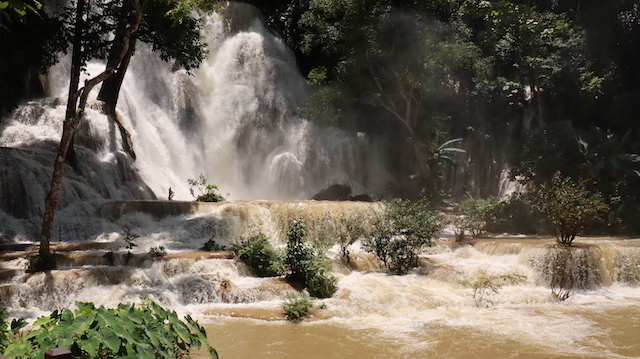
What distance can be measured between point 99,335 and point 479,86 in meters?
20.5

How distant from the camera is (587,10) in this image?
20125mm

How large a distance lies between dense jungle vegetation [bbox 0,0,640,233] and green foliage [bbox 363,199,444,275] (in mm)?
6659

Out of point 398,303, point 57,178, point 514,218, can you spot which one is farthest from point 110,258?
point 514,218

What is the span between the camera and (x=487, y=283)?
31.9 ft

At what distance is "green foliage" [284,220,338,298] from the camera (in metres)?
9.34

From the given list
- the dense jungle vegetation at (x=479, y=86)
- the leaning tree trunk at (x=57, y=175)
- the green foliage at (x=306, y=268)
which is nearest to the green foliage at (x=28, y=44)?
the dense jungle vegetation at (x=479, y=86)

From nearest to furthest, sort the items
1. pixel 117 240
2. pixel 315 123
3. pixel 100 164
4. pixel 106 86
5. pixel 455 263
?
pixel 455 263 → pixel 117 240 → pixel 100 164 → pixel 106 86 → pixel 315 123

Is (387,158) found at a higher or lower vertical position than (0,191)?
higher

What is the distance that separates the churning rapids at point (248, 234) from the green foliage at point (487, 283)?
4.3 inches

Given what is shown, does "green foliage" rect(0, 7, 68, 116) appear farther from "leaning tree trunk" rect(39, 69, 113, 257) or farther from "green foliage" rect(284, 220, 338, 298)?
"green foliage" rect(284, 220, 338, 298)

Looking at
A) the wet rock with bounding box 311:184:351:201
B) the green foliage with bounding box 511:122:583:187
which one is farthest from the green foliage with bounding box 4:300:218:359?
the wet rock with bounding box 311:184:351:201

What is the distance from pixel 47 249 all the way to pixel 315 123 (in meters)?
14.8

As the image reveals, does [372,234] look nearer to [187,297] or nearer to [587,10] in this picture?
[187,297]

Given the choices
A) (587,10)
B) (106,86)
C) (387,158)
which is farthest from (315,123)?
(587,10)
